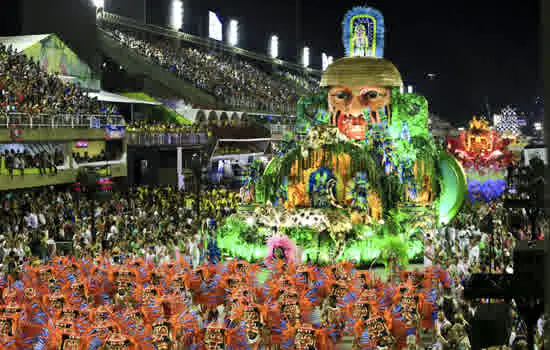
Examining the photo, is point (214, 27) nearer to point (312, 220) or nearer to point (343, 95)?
point (343, 95)

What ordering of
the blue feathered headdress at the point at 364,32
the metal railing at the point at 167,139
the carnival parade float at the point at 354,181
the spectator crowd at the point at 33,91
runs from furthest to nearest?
the metal railing at the point at 167,139 < the spectator crowd at the point at 33,91 < the blue feathered headdress at the point at 364,32 < the carnival parade float at the point at 354,181

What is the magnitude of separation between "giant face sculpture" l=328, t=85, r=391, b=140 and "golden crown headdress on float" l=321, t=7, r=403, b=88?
177mm

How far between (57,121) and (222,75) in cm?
2696

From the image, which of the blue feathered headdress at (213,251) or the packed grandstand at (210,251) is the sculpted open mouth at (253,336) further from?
the blue feathered headdress at (213,251)

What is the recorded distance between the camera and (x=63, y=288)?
461 inches

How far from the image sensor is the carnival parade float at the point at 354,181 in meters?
17.2

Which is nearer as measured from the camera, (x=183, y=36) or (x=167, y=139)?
(x=167, y=139)

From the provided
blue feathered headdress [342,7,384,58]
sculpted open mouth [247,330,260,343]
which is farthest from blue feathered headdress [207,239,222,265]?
sculpted open mouth [247,330,260,343]

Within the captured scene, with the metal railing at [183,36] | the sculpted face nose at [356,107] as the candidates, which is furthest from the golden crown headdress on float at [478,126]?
the metal railing at [183,36]

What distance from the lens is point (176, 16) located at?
5706 cm

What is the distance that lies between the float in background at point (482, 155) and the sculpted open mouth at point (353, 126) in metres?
9.56

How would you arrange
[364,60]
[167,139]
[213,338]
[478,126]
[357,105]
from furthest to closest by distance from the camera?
1. [167,139]
2. [478,126]
3. [364,60]
4. [357,105]
5. [213,338]

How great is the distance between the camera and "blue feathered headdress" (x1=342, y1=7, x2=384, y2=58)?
21.9 meters

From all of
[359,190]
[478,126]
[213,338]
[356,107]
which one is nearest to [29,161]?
[356,107]
